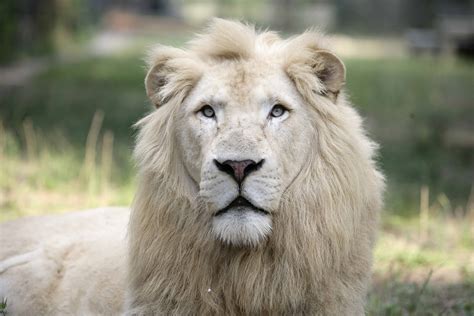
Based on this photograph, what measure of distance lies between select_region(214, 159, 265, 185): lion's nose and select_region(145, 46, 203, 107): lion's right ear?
0.55 metres

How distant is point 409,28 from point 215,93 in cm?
3395

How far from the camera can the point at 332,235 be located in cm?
352

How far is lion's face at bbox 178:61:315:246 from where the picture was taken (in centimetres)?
329

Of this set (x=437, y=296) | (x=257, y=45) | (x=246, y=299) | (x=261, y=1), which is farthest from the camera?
(x=261, y=1)

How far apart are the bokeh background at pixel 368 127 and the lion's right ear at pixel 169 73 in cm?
46

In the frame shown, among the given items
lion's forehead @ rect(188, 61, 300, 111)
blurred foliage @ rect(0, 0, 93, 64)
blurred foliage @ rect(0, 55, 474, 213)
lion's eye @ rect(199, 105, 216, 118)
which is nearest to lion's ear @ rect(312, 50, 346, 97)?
lion's forehead @ rect(188, 61, 300, 111)

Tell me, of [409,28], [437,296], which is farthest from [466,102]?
[409,28]

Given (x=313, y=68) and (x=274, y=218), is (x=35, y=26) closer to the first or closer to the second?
(x=313, y=68)

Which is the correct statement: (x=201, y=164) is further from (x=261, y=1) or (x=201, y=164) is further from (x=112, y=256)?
(x=261, y=1)

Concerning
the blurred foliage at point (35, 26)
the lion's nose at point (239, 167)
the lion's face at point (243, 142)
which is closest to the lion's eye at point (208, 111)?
A: the lion's face at point (243, 142)

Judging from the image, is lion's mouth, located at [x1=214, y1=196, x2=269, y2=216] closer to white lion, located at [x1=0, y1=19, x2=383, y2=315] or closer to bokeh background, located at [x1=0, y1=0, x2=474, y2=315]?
white lion, located at [x1=0, y1=19, x2=383, y2=315]

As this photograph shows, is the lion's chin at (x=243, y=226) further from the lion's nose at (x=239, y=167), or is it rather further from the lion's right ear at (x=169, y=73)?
the lion's right ear at (x=169, y=73)

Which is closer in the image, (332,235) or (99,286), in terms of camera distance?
(332,235)

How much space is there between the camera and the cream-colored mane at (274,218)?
11.4 feet
